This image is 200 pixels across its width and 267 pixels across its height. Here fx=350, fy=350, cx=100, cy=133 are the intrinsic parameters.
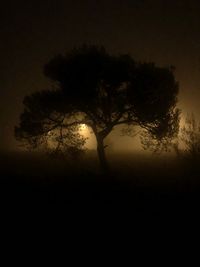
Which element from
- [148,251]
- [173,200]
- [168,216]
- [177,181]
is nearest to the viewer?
[148,251]

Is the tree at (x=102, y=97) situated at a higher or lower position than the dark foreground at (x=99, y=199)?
higher

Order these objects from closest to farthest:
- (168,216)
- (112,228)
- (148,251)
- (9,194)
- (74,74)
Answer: (148,251)
(112,228)
(168,216)
(9,194)
(74,74)

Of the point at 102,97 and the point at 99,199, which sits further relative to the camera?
the point at 102,97

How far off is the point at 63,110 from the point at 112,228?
18570mm

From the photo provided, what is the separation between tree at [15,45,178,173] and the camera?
90.4 ft

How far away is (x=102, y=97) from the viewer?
28.4m

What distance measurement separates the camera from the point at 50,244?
9453 mm

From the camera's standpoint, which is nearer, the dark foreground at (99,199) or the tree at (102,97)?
the dark foreground at (99,199)

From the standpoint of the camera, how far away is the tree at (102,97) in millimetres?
27562

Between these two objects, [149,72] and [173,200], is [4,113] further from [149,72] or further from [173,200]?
[173,200]

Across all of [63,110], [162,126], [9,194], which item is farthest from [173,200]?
[63,110]

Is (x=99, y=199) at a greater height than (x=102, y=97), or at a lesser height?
lesser

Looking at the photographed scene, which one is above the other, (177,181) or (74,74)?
(74,74)

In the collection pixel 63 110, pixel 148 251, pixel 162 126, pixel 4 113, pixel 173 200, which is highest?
pixel 4 113
